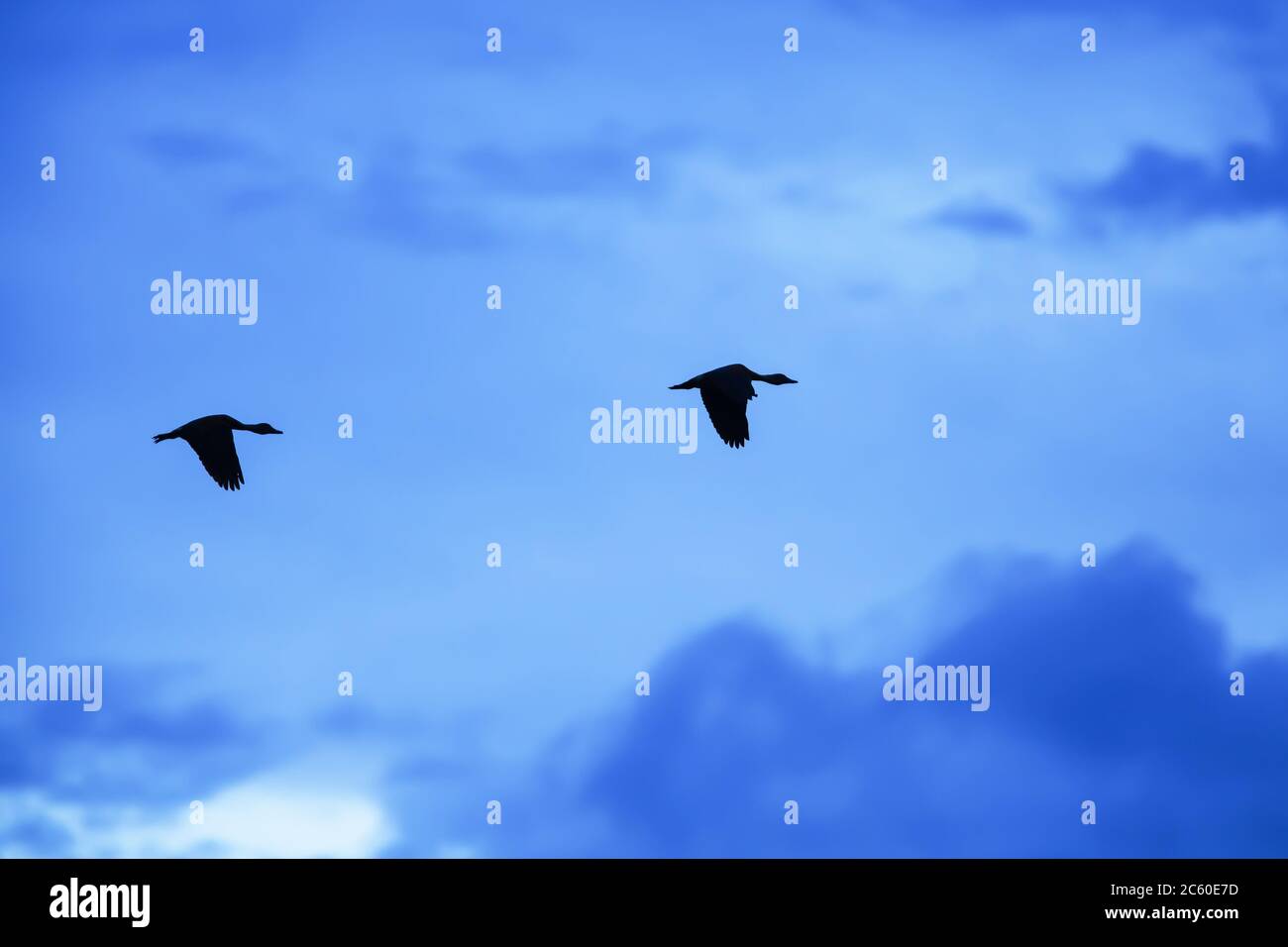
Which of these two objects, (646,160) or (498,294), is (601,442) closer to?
(498,294)

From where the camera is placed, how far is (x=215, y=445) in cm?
2664

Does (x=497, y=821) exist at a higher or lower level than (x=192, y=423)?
lower

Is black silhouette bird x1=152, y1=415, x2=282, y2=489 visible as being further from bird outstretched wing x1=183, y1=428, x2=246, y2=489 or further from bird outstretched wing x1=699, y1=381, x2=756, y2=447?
bird outstretched wing x1=699, y1=381, x2=756, y2=447

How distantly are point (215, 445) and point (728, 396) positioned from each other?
7.78 metres

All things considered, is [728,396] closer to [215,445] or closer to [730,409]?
[730,409]

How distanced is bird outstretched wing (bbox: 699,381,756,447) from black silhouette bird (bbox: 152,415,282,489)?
717 cm

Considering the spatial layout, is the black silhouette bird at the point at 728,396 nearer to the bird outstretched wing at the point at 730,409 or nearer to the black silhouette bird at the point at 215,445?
the bird outstretched wing at the point at 730,409

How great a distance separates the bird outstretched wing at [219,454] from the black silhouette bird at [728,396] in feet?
22.1

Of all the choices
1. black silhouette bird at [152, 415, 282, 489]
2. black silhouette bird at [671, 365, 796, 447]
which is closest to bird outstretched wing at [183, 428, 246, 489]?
black silhouette bird at [152, 415, 282, 489]

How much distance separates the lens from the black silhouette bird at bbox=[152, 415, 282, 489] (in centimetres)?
2650

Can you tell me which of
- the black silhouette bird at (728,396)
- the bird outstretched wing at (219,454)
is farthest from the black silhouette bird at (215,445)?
the black silhouette bird at (728,396)

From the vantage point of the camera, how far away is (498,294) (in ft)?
93.4
